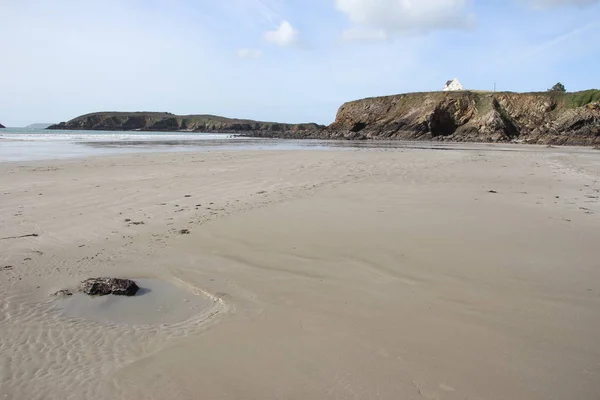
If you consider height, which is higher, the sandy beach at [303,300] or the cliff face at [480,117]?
the cliff face at [480,117]

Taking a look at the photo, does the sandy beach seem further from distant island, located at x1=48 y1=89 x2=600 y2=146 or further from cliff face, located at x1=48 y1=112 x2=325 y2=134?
cliff face, located at x1=48 y1=112 x2=325 y2=134

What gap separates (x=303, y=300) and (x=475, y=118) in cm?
5628

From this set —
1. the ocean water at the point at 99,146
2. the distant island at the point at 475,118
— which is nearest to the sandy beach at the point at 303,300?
the ocean water at the point at 99,146

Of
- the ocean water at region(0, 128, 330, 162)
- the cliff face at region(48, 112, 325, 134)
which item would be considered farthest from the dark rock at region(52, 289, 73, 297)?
the cliff face at region(48, 112, 325, 134)

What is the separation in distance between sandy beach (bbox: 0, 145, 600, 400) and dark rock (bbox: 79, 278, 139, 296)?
0.60 ft

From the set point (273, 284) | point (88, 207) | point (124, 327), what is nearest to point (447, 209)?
point (273, 284)

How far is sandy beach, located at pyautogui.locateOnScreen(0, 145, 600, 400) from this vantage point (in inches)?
97.7

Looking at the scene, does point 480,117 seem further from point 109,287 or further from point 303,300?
point 109,287

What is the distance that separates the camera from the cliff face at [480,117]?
150 feet

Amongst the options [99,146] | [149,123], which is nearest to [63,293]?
[99,146]

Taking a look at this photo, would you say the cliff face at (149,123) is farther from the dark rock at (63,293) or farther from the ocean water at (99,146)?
the dark rock at (63,293)

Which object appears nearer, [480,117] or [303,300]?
→ [303,300]

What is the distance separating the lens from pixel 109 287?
12.5ft

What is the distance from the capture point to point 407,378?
2484mm
